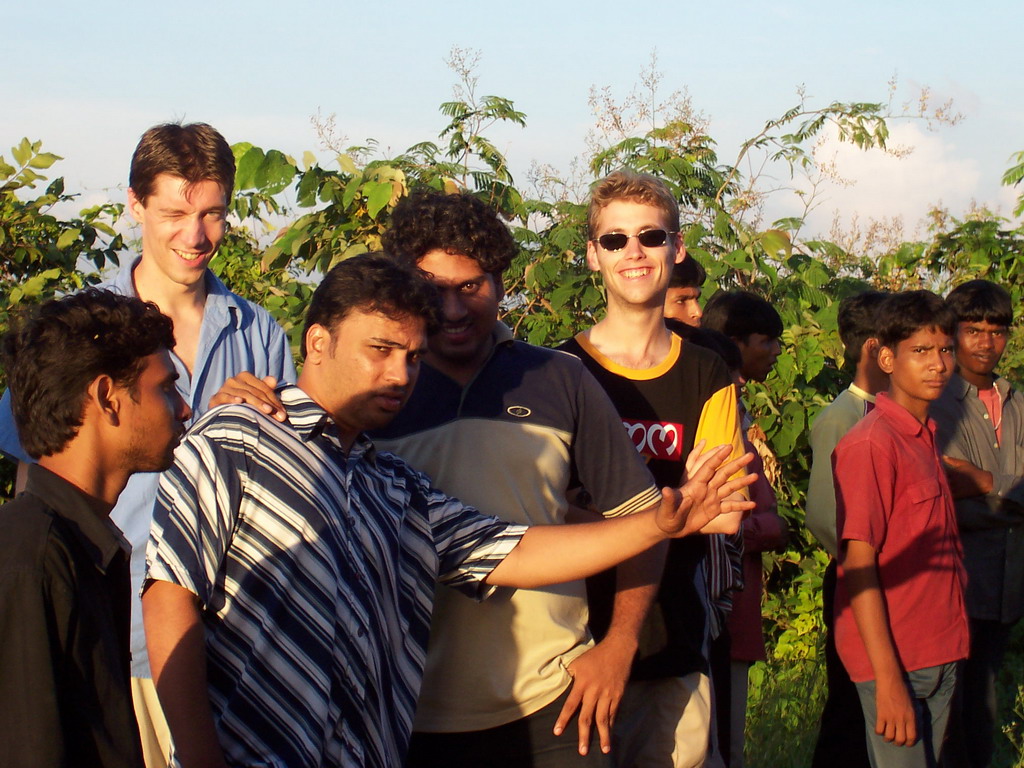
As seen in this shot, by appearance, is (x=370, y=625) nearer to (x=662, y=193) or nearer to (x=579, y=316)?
(x=662, y=193)

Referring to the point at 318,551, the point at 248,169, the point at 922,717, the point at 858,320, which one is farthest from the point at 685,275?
the point at 318,551

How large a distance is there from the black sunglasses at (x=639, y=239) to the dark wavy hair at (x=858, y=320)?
6.08ft

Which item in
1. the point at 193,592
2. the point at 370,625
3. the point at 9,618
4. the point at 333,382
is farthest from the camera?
the point at 333,382

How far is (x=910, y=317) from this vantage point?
452 cm

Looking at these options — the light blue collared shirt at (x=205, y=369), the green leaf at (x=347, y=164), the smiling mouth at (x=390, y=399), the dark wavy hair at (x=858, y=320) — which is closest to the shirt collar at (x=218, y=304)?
the light blue collared shirt at (x=205, y=369)

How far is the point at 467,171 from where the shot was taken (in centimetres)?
575

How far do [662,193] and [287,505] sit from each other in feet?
6.58

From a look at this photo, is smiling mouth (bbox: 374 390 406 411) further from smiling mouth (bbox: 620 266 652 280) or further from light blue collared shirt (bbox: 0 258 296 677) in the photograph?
smiling mouth (bbox: 620 266 652 280)

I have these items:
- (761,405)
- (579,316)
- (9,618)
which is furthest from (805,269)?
(9,618)

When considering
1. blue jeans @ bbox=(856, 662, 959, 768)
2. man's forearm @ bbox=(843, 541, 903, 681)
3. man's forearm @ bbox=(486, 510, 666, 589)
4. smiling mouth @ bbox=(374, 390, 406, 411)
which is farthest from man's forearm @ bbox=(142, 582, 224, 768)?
blue jeans @ bbox=(856, 662, 959, 768)

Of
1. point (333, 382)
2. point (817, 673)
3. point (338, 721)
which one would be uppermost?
point (333, 382)

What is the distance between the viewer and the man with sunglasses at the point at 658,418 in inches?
134

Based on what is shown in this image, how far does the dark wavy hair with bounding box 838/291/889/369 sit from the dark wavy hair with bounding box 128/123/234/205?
3.11 m

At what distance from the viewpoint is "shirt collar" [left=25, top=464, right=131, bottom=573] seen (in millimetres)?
1917
